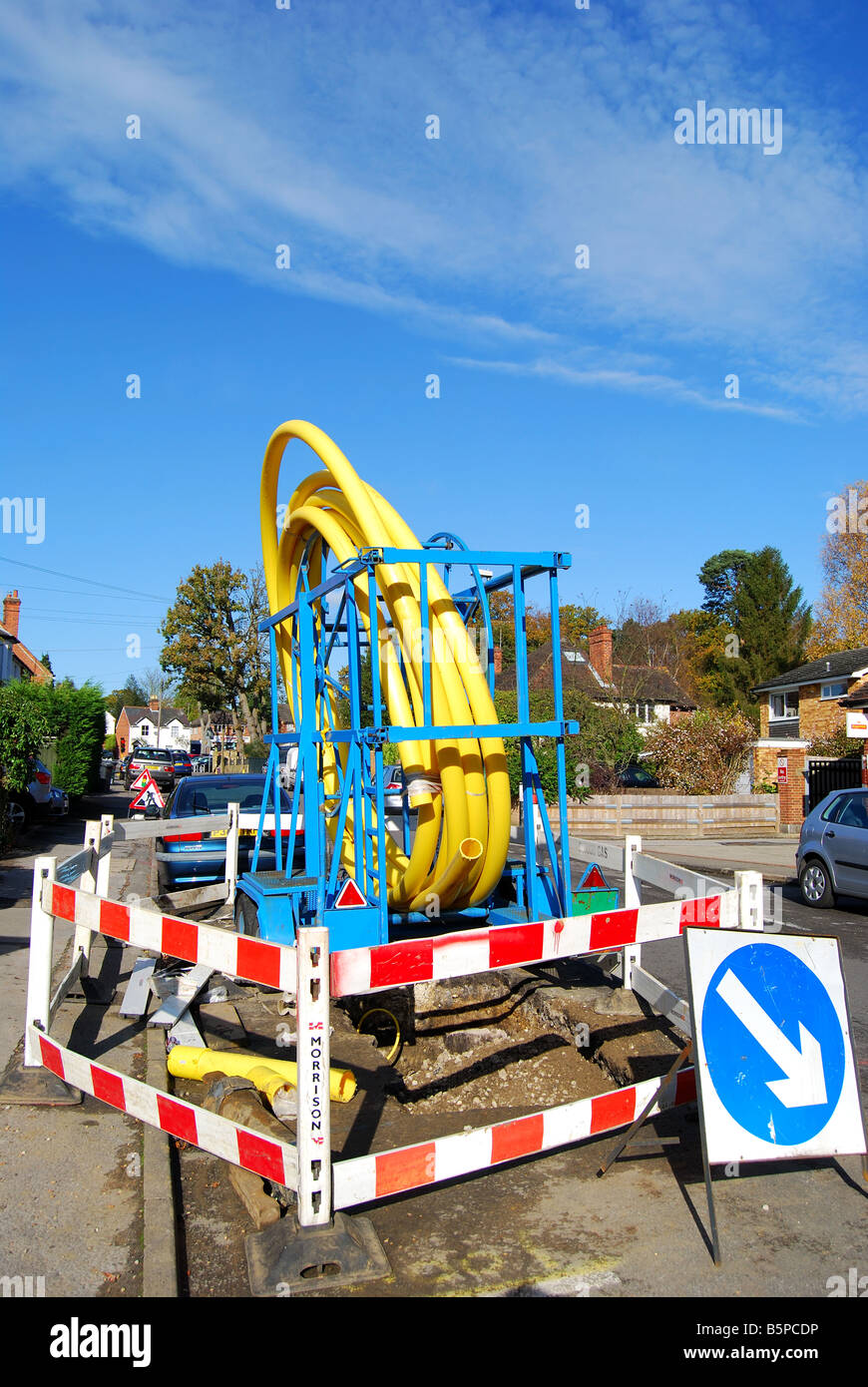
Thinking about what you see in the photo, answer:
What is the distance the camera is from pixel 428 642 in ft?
19.9

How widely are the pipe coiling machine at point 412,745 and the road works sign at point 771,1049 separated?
2074 millimetres

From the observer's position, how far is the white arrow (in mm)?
4059

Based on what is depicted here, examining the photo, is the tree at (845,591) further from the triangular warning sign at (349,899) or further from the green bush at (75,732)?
the triangular warning sign at (349,899)

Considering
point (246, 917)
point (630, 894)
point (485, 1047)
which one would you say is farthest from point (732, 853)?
point (485, 1047)

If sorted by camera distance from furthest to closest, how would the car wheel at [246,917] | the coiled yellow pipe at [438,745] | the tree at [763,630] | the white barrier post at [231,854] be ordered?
the tree at [763,630], the white barrier post at [231,854], the car wheel at [246,917], the coiled yellow pipe at [438,745]

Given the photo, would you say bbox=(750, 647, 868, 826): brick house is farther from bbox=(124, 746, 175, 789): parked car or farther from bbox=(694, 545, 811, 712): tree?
bbox=(124, 746, 175, 789): parked car

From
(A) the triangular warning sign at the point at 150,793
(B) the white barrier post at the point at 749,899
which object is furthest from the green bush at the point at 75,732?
(B) the white barrier post at the point at 749,899

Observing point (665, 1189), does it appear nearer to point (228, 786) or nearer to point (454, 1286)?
point (454, 1286)

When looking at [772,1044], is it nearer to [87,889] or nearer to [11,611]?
[87,889]

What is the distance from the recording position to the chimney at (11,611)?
173ft

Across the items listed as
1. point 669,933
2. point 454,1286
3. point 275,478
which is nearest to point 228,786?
→ point 275,478

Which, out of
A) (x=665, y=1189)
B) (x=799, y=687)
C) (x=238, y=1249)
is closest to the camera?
(x=238, y=1249)
